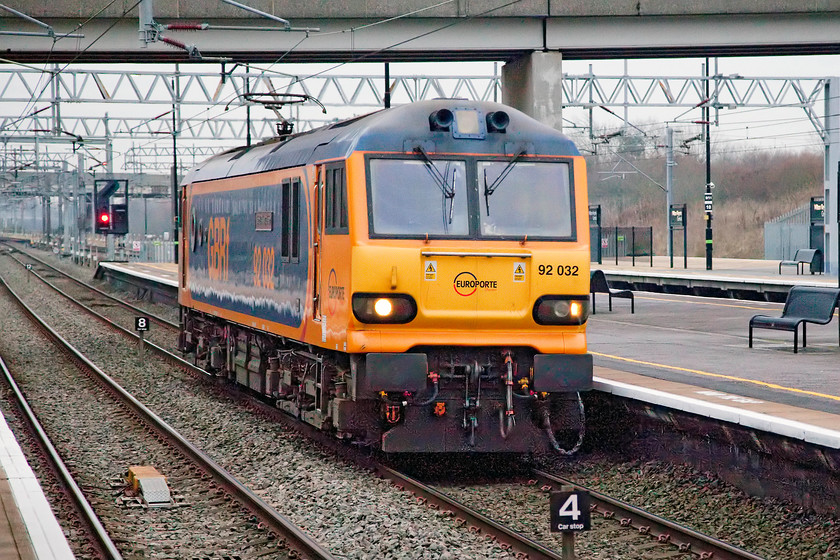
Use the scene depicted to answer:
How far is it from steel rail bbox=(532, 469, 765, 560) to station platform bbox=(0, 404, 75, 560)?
3310mm

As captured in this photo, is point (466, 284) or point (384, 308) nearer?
point (384, 308)

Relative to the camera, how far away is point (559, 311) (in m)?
10.9

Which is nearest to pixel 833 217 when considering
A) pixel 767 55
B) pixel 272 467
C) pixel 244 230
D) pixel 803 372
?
pixel 767 55

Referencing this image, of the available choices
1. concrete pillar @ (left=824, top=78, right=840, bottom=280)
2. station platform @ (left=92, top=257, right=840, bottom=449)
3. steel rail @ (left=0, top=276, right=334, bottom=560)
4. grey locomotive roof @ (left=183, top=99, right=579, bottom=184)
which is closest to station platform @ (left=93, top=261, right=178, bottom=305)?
station platform @ (left=92, top=257, right=840, bottom=449)

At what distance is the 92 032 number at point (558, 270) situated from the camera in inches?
427

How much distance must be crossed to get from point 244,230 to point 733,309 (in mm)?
14140

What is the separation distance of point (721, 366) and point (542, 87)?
7.03 metres

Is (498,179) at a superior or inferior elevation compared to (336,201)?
superior

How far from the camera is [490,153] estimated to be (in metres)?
11.0

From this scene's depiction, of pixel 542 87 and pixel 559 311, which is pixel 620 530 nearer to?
pixel 559 311

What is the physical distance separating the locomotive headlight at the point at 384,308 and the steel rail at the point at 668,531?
7.40 ft

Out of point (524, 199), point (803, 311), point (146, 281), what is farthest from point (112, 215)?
point (524, 199)

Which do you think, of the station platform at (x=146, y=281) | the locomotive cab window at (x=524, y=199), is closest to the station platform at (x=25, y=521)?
the locomotive cab window at (x=524, y=199)

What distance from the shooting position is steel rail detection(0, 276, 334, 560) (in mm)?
8531
